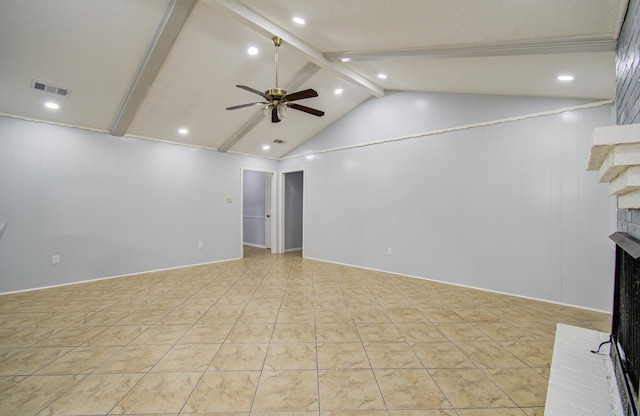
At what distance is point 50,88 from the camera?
3486 millimetres

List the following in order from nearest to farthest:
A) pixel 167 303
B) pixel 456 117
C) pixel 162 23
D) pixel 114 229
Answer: pixel 162 23, pixel 167 303, pixel 456 117, pixel 114 229

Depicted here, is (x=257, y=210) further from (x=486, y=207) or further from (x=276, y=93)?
(x=486, y=207)

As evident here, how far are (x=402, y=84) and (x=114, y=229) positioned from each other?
542 cm

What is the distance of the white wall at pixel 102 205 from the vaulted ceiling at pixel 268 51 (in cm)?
41

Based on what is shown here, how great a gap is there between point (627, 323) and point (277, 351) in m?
2.37

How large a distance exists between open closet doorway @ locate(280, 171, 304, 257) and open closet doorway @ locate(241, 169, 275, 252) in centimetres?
52

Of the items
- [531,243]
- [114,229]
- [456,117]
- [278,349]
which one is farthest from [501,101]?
[114,229]

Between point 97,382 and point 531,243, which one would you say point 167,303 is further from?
point 531,243

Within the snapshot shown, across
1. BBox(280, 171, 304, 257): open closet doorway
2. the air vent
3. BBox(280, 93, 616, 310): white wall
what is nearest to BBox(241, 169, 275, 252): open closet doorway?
BBox(280, 171, 304, 257): open closet doorway

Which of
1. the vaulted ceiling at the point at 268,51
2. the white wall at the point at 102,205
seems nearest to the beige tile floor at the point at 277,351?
the white wall at the point at 102,205

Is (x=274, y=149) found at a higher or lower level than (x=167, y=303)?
higher

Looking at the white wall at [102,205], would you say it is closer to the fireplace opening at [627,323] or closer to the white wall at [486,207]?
the white wall at [486,207]

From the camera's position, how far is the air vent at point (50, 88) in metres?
3.37

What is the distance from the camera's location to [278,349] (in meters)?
2.41
